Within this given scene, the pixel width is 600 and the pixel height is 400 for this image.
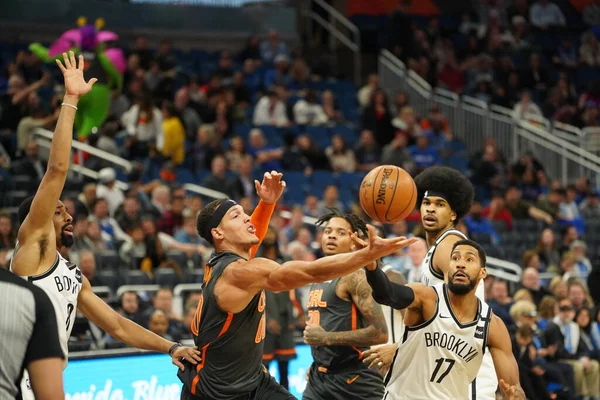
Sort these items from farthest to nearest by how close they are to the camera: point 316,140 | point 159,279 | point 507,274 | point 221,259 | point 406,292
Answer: point 316,140 → point 507,274 → point 159,279 → point 221,259 → point 406,292

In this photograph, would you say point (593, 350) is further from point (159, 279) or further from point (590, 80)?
point (590, 80)

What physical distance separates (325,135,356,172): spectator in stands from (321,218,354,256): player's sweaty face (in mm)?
8646

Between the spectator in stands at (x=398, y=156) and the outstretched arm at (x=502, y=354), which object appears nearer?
the outstretched arm at (x=502, y=354)

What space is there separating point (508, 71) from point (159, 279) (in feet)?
37.0

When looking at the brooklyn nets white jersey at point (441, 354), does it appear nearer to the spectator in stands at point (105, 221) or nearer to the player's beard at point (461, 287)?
the player's beard at point (461, 287)

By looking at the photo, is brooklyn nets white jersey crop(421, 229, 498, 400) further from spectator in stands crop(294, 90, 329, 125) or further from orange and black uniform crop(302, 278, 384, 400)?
spectator in stands crop(294, 90, 329, 125)

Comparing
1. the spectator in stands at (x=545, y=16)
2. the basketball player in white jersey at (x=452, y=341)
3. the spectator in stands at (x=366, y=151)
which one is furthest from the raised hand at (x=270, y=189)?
the spectator in stands at (x=545, y=16)

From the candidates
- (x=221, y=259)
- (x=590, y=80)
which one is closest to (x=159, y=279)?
(x=221, y=259)

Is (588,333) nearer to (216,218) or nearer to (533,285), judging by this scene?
(533,285)

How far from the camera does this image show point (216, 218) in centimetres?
569

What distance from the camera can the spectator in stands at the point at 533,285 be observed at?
41.1 feet

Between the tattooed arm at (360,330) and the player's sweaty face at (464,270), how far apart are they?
49.0 inches

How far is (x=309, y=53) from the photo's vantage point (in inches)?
795

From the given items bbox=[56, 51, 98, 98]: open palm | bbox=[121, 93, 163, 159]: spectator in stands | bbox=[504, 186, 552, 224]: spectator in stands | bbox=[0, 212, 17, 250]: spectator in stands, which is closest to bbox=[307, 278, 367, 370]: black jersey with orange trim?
bbox=[56, 51, 98, 98]: open palm
